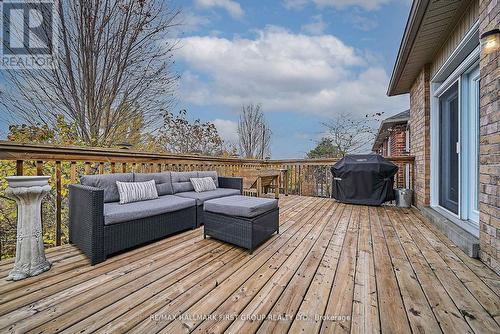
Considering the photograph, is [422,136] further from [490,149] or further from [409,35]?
[490,149]

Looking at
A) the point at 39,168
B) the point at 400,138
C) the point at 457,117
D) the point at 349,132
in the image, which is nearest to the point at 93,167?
the point at 39,168

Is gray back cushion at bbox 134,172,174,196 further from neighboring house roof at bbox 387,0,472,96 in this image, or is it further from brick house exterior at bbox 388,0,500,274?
neighboring house roof at bbox 387,0,472,96

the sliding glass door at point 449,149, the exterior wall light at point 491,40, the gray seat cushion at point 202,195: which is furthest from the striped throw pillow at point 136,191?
the sliding glass door at point 449,149

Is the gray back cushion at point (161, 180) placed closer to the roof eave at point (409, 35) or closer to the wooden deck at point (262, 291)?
the wooden deck at point (262, 291)

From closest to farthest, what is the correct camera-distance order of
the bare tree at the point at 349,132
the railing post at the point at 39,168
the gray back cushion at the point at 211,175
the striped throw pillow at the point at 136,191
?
the railing post at the point at 39,168 < the striped throw pillow at the point at 136,191 < the gray back cushion at the point at 211,175 < the bare tree at the point at 349,132

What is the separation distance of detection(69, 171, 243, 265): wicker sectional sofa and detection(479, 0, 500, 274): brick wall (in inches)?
125

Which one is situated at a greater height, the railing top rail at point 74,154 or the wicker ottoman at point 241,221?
the railing top rail at point 74,154

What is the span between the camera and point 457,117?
317cm

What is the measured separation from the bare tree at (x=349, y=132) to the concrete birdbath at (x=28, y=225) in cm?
930

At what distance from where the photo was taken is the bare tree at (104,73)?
322 centimetres

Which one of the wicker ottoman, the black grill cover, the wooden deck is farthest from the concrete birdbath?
the black grill cover

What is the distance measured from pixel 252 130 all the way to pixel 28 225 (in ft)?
33.4

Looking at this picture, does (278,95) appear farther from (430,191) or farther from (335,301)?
(335,301)

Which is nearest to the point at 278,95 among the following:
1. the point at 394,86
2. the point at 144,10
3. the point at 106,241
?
the point at 394,86
